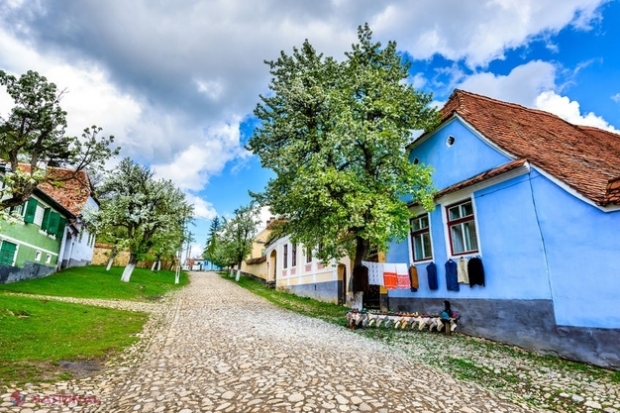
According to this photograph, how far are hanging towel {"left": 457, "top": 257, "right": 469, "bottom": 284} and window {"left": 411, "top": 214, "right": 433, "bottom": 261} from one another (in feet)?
5.35

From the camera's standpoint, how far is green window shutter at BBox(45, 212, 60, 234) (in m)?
20.8

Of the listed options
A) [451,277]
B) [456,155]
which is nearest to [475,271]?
[451,277]

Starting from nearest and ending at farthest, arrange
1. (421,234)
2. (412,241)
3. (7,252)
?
1. (421,234)
2. (412,241)
3. (7,252)

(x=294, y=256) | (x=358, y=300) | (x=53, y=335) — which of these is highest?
(x=294, y=256)

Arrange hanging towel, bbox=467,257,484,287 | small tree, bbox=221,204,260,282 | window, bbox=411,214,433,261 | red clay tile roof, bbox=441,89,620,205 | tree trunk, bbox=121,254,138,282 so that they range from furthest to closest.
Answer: small tree, bbox=221,204,260,282, tree trunk, bbox=121,254,138,282, window, bbox=411,214,433,261, hanging towel, bbox=467,257,484,287, red clay tile roof, bbox=441,89,620,205

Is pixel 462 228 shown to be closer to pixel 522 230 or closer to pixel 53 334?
pixel 522 230

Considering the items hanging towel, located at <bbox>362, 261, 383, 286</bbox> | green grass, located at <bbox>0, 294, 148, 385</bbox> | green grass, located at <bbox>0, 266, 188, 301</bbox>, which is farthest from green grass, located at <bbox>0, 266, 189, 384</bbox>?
hanging towel, located at <bbox>362, 261, 383, 286</bbox>

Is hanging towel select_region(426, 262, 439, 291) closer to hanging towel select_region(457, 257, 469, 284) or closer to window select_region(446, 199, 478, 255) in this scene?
window select_region(446, 199, 478, 255)

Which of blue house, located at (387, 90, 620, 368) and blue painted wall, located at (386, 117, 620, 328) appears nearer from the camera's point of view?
blue painted wall, located at (386, 117, 620, 328)

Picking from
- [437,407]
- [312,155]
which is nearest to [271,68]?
[312,155]

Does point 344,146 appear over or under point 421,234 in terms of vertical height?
over

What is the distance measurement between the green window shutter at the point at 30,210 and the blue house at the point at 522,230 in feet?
61.8

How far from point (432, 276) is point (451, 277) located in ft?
2.90

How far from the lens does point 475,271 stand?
10516mm
